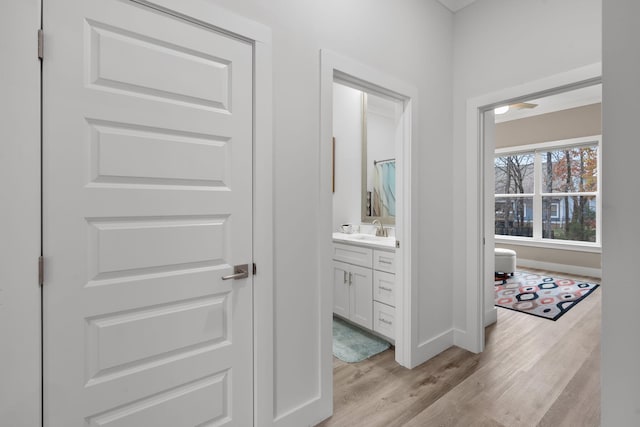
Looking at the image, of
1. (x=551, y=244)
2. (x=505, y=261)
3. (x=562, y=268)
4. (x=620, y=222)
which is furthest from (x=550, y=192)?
(x=620, y=222)

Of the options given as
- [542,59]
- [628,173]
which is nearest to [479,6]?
[542,59]

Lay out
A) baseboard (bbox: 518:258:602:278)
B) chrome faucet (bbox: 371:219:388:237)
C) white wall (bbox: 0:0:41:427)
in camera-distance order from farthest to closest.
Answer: baseboard (bbox: 518:258:602:278) → chrome faucet (bbox: 371:219:388:237) → white wall (bbox: 0:0:41:427)

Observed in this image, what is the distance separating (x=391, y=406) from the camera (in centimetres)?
188

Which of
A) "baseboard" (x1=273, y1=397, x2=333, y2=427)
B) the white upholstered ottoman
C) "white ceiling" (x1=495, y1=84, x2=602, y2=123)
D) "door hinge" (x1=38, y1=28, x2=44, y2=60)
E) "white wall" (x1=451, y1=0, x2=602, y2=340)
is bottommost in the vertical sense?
"baseboard" (x1=273, y1=397, x2=333, y2=427)

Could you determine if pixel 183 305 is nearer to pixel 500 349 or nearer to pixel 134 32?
pixel 134 32

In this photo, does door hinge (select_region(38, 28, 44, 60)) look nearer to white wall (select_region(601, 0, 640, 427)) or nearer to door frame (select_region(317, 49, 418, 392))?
door frame (select_region(317, 49, 418, 392))

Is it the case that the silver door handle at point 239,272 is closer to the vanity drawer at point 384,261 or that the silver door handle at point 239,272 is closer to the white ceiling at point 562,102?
the vanity drawer at point 384,261

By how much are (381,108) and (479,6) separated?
1.30 m

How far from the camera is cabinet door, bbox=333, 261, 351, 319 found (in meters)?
2.97

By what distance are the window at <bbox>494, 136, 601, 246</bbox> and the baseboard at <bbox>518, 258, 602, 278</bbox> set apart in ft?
1.39

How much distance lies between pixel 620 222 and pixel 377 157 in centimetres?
325

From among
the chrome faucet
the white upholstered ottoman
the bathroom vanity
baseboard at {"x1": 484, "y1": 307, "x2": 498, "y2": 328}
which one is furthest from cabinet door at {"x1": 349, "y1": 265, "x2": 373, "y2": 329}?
the white upholstered ottoman

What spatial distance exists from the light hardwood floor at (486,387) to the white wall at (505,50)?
1.47 ft

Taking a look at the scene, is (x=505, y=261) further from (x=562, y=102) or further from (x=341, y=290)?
(x=341, y=290)
